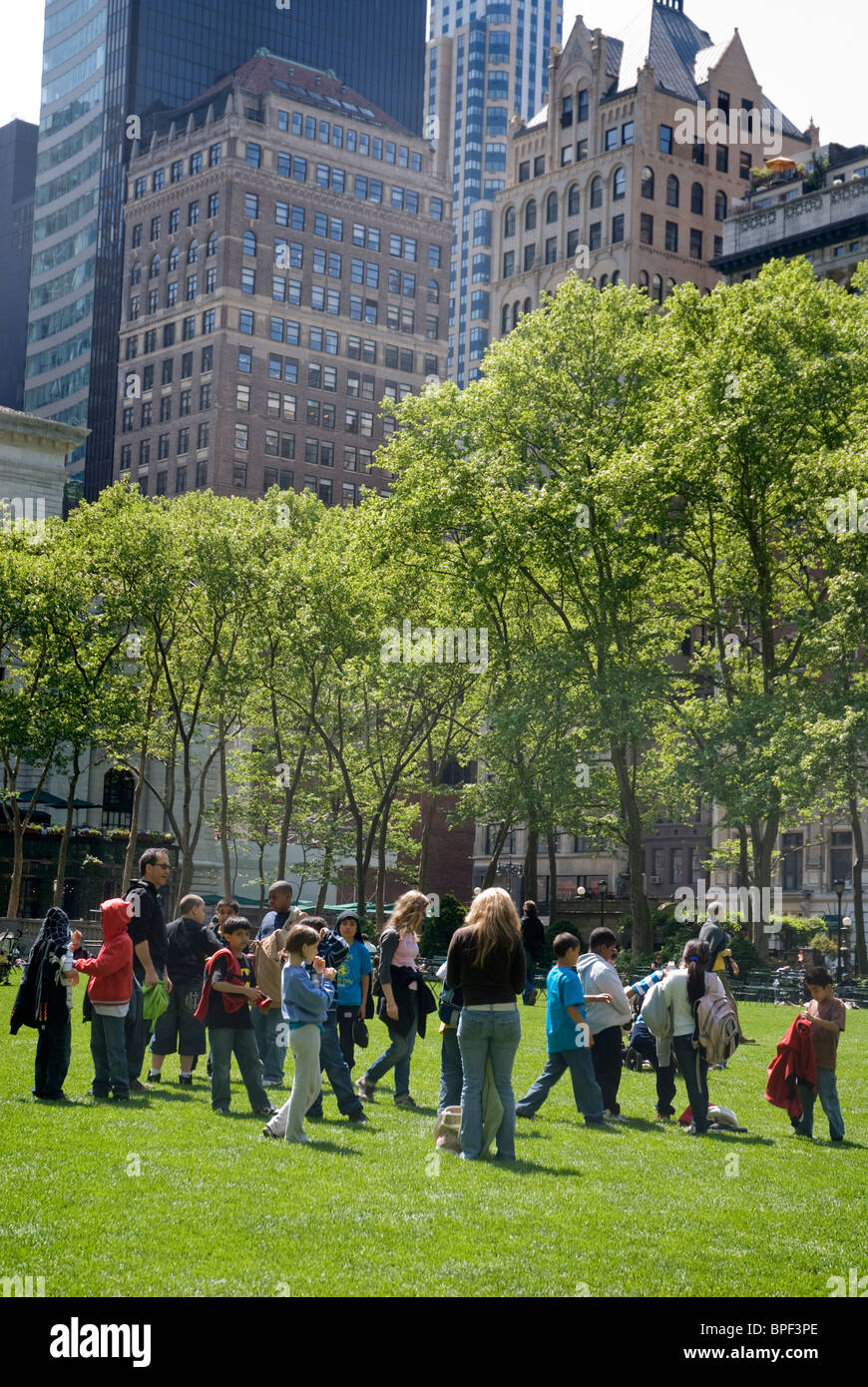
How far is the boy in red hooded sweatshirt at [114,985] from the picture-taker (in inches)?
609

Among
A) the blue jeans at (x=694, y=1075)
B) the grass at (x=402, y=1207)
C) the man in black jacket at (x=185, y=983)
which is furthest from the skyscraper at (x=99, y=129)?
the grass at (x=402, y=1207)

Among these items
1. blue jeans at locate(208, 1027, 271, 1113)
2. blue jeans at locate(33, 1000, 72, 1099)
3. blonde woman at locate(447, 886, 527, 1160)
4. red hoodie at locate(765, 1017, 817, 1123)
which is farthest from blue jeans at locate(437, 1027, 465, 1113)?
blue jeans at locate(33, 1000, 72, 1099)

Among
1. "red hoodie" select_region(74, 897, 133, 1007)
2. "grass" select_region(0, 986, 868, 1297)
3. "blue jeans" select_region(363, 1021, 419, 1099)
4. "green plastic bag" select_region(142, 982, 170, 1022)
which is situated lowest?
"grass" select_region(0, 986, 868, 1297)

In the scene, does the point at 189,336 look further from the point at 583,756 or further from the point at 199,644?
the point at 583,756

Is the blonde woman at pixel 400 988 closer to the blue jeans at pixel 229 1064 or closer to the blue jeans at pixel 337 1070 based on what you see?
the blue jeans at pixel 337 1070

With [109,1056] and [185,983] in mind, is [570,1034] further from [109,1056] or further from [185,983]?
[109,1056]

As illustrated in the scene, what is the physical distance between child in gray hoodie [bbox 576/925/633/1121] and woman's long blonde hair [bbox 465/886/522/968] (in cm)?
263

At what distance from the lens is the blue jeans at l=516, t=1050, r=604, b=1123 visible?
1557cm

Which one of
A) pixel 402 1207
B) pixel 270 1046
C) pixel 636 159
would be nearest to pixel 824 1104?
pixel 270 1046

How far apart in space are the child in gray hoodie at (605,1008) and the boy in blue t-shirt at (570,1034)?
161 millimetres

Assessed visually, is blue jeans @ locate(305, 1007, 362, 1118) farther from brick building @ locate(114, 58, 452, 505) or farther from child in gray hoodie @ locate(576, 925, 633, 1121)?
brick building @ locate(114, 58, 452, 505)

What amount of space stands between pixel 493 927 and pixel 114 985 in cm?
444

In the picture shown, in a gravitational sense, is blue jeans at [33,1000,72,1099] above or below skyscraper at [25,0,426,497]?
below
